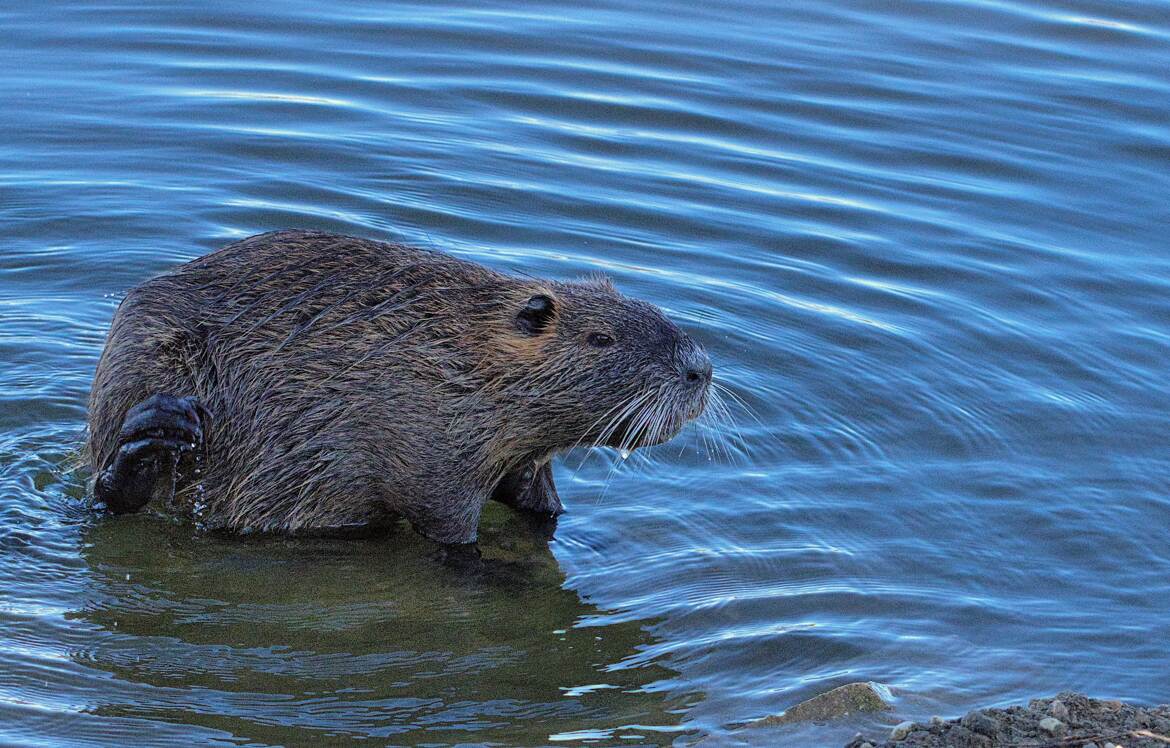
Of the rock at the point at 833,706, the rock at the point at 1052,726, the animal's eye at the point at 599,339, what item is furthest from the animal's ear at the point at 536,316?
the rock at the point at 1052,726

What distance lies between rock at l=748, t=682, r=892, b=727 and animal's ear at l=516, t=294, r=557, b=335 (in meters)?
1.69

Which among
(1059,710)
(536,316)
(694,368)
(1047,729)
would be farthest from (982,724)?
(536,316)

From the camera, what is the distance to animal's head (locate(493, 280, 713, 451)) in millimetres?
5691

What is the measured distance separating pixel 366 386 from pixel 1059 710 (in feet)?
8.50

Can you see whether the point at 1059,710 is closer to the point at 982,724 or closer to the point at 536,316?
the point at 982,724

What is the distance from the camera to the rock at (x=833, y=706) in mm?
4746

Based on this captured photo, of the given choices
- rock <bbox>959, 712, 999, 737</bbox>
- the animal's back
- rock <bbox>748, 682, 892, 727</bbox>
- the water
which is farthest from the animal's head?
rock <bbox>959, 712, 999, 737</bbox>

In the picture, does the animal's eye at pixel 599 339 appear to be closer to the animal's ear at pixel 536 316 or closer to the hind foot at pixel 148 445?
the animal's ear at pixel 536 316

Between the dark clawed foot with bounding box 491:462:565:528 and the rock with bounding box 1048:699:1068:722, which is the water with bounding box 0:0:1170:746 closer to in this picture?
the dark clawed foot with bounding box 491:462:565:528

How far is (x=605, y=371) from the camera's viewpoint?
18.8 ft

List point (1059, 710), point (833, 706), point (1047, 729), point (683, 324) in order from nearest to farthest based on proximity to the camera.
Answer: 1. point (1047, 729)
2. point (1059, 710)
3. point (833, 706)
4. point (683, 324)

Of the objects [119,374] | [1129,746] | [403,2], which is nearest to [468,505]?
[119,374]

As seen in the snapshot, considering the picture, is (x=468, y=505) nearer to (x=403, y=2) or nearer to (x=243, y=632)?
(x=243, y=632)

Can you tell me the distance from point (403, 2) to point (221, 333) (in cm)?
722
